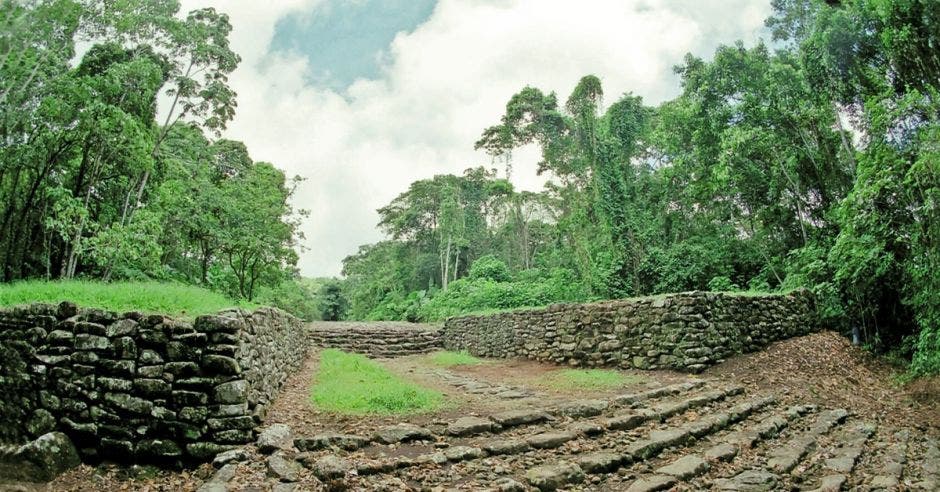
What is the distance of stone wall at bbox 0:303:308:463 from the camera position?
429cm

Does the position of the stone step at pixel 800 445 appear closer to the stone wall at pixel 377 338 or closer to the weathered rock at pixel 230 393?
the weathered rock at pixel 230 393

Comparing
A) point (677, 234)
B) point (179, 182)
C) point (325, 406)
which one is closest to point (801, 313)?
point (677, 234)

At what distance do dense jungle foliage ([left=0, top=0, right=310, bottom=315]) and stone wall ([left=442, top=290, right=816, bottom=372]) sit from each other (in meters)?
8.79

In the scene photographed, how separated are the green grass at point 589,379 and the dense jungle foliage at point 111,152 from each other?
8.29 metres

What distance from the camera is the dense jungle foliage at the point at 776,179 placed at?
8.13m

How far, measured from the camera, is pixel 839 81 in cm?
1151

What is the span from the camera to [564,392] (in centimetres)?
714

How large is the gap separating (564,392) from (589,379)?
902mm

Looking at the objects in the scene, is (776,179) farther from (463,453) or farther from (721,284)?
(463,453)

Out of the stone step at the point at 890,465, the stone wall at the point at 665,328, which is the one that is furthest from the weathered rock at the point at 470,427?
the stone wall at the point at 665,328

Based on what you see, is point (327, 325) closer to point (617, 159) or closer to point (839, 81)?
point (617, 159)

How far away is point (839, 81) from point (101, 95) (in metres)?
17.1

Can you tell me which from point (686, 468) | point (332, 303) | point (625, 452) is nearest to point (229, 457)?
point (625, 452)

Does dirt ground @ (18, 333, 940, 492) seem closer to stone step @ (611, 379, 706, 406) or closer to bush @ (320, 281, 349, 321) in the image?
stone step @ (611, 379, 706, 406)
